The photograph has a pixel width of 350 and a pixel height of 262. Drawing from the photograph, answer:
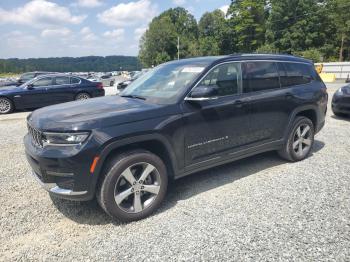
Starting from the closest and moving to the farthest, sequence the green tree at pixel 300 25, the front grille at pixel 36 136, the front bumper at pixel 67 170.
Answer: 1. the front bumper at pixel 67 170
2. the front grille at pixel 36 136
3. the green tree at pixel 300 25

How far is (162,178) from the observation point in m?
3.41

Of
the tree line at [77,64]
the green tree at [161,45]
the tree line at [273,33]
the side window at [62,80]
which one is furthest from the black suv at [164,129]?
the tree line at [77,64]

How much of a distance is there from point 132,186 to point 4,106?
10338 mm

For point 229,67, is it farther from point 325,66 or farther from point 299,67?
point 325,66

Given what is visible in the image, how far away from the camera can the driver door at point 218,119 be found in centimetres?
360

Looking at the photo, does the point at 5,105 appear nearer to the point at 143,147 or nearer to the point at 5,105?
the point at 5,105

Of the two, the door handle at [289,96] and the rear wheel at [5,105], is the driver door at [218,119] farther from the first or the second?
the rear wheel at [5,105]

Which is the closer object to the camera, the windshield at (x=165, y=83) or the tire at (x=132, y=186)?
the tire at (x=132, y=186)

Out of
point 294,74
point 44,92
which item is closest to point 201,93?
point 294,74

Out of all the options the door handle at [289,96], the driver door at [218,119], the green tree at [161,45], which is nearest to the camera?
the driver door at [218,119]

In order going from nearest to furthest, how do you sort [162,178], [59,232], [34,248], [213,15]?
[34,248] → [59,232] → [162,178] → [213,15]

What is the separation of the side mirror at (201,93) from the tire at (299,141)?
197cm

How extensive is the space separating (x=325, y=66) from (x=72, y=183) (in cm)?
3246

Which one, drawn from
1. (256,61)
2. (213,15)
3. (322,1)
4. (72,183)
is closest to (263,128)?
(256,61)
